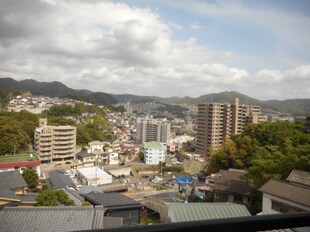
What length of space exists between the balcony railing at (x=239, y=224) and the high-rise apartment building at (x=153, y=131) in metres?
20.5

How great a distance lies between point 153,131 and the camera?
21.2 meters

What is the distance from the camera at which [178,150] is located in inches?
667

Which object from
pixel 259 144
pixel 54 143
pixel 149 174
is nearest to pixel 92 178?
pixel 54 143

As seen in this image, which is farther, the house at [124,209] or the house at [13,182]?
the house at [13,182]

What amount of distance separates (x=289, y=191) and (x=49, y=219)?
280 centimetres

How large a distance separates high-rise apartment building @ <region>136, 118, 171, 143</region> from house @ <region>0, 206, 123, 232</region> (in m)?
18.1

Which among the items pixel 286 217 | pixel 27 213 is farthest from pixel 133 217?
pixel 286 217

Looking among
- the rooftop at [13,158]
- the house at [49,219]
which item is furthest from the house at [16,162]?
the house at [49,219]

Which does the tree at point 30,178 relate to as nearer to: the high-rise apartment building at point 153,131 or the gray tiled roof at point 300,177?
the gray tiled roof at point 300,177

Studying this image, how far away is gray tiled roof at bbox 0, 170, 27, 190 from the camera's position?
216 inches

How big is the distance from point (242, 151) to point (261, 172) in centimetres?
279

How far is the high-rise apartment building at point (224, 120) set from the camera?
552 inches

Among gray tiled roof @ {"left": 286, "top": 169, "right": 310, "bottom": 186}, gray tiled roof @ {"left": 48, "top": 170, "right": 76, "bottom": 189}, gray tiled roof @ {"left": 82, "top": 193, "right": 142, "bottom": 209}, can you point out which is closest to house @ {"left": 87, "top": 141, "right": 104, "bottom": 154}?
gray tiled roof @ {"left": 48, "top": 170, "right": 76, "bottom": 189}

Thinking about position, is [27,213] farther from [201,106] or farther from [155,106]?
[155,106]
